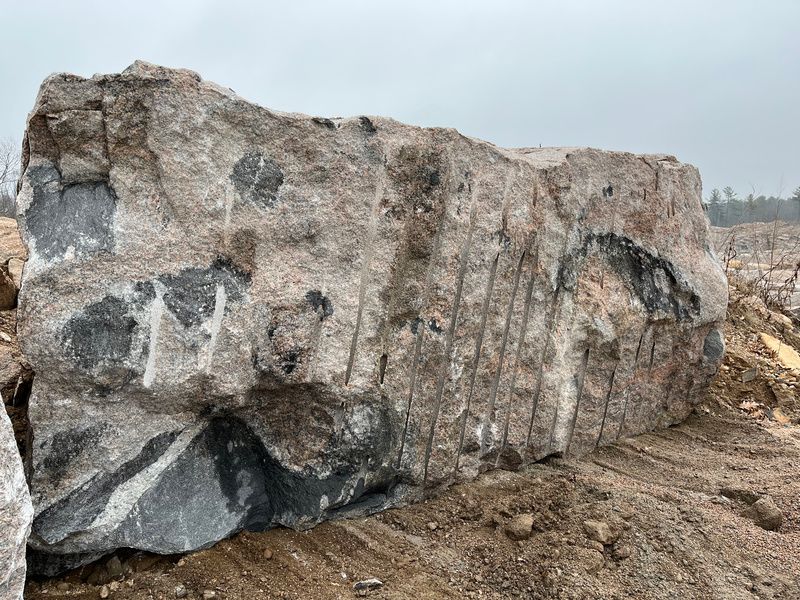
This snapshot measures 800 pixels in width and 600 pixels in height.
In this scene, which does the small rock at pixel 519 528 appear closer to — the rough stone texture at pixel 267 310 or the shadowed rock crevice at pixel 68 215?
the rough stone texture at pixel 267 310

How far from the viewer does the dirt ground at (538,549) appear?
2.20 m

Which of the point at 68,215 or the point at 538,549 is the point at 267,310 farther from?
the point at 538,549

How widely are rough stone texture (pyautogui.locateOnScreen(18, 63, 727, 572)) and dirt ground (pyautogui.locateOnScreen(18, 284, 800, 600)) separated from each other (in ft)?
0.35

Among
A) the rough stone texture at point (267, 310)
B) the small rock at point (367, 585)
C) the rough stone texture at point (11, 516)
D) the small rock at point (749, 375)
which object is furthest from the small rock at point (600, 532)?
the small rock at point (749, 375)

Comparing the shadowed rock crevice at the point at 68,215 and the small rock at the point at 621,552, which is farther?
the small rock at the point at 621,552

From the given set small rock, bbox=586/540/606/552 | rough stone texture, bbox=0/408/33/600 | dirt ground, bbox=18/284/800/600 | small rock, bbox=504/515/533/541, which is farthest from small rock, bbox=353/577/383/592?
rough stone texture, bbox=0/408/33/600

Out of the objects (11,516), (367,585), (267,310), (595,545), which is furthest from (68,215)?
(595,545)

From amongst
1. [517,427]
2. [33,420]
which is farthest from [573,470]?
[33,420]

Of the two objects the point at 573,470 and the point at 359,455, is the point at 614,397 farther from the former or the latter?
the point at 359,455

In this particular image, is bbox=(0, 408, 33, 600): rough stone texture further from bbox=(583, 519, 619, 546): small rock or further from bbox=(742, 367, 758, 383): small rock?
bbox=(742, 367, 758, 383): small rock

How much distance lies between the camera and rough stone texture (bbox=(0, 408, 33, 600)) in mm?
1527

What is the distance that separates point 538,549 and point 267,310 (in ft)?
4.38

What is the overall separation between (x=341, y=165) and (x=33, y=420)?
1.31 meters

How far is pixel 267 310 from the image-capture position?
2307mm
